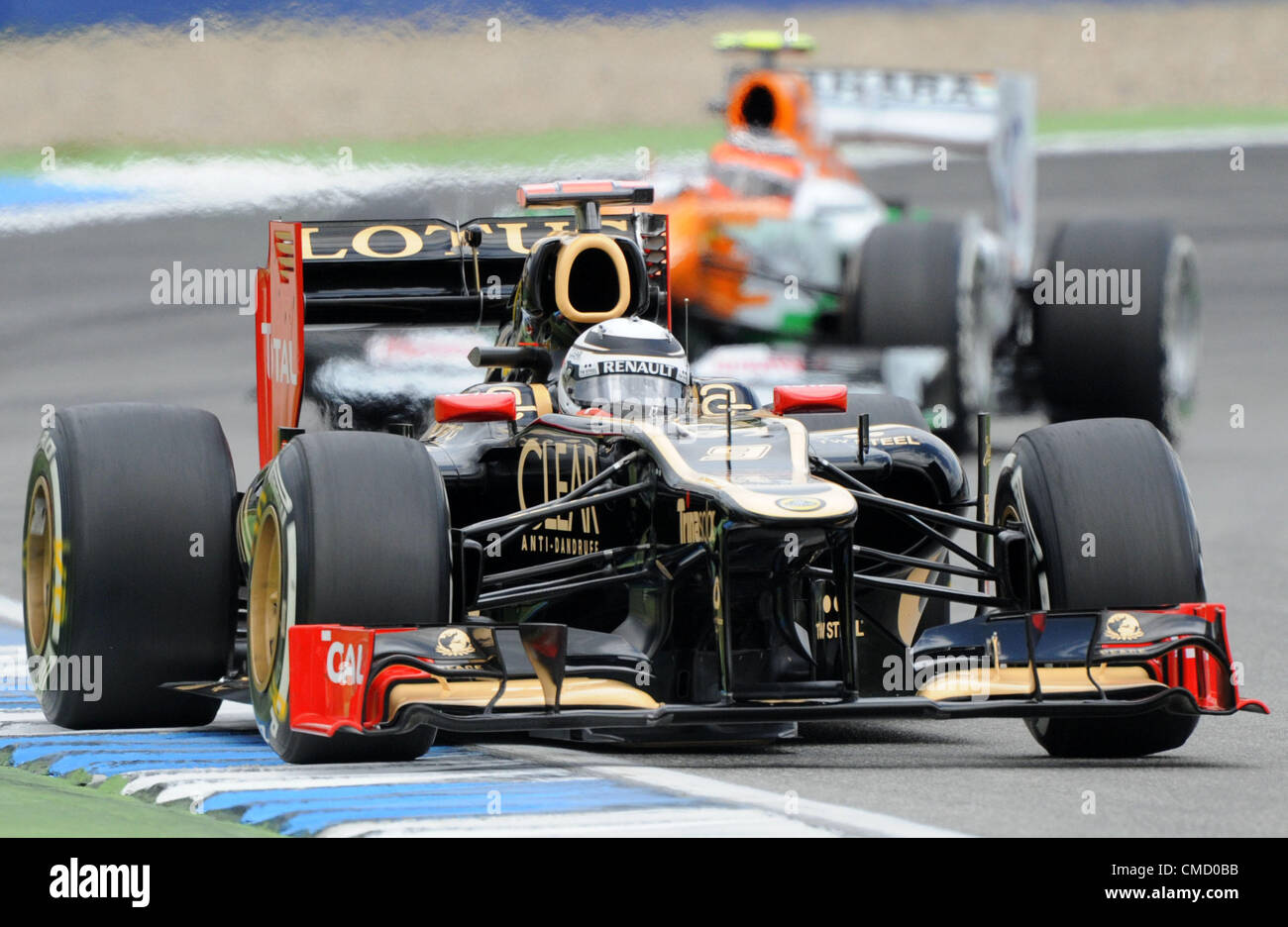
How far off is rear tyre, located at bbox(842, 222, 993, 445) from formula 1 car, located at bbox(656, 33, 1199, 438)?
15 mm

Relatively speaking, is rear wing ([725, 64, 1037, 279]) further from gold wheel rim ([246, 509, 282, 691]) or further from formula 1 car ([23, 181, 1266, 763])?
gold wheel rim ([246, 509, 282, 691])

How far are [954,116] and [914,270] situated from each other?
3.73 meters

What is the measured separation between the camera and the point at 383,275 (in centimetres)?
1079

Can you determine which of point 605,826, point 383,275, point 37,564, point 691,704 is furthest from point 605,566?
point 383,275

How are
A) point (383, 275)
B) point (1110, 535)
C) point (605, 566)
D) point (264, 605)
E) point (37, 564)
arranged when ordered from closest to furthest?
point (1110, 535) < point (605, 566) < point (264, 605) < point (37, 564) < point (383, 275)

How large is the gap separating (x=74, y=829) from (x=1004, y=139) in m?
14.8

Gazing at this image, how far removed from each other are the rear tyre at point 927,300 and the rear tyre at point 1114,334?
1.99 feet

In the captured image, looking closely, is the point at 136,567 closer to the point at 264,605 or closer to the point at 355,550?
the point at 264,605

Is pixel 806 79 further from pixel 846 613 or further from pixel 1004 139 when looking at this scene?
pixel 846 613

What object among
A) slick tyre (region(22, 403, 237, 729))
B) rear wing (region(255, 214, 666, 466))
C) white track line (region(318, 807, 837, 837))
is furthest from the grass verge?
rear wing (region(255, 214, 666, 466))

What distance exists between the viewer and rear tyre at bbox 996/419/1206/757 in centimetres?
816

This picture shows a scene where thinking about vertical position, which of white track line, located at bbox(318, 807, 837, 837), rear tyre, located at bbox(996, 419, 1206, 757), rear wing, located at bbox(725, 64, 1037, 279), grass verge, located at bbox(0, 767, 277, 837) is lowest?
grass verge, located at bbox(0, 767, 277, 837)

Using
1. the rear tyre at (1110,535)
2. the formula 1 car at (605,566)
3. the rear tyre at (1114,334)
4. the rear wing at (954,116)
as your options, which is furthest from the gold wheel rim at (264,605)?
the rear wing at (954,116)
